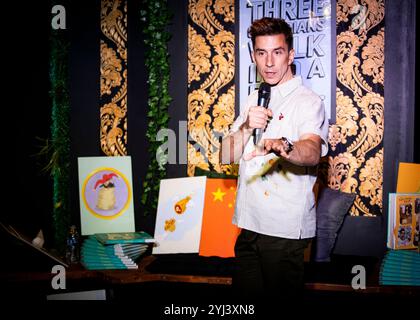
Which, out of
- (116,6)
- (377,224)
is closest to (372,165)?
(377,224)

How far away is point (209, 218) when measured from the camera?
11.0 feet

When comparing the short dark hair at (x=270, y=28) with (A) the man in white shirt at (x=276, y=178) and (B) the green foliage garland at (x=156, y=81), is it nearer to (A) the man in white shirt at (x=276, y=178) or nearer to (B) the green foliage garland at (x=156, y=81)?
(A) the man in white shirt at (x=276, y=178)

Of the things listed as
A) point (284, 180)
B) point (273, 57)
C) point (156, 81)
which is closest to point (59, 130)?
point (156, 81)

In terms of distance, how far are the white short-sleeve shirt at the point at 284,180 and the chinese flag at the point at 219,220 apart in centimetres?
98

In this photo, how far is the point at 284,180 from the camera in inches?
86.1

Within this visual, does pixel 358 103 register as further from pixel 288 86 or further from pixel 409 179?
pixel 288 86

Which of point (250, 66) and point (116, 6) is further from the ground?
point (116, 6)

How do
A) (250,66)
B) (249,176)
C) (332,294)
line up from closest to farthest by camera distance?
(249,176) → (332,294) → (250,66)

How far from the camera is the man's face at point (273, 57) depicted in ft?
7.57

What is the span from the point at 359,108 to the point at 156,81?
1742 millimetres

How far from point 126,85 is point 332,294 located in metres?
2.45
